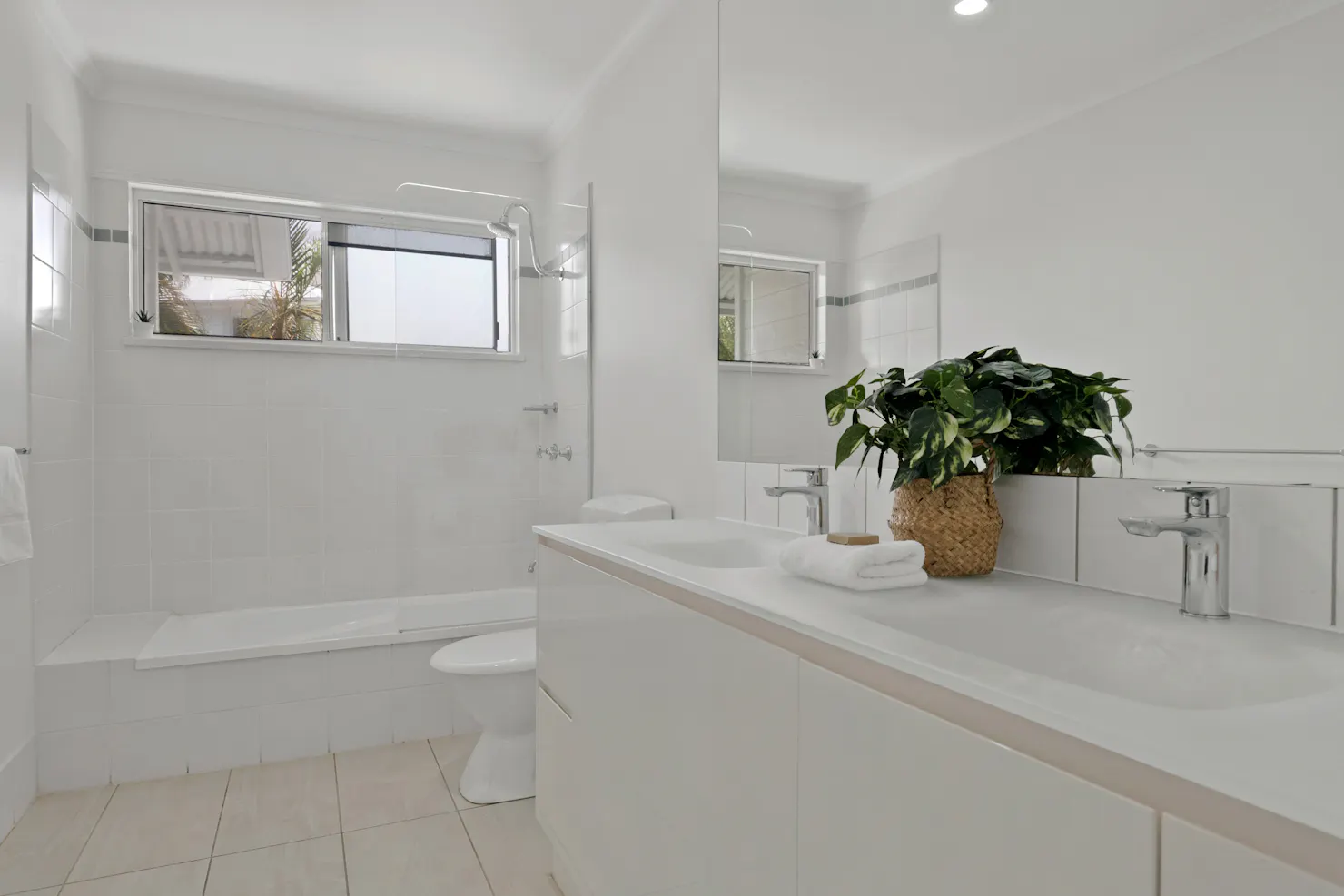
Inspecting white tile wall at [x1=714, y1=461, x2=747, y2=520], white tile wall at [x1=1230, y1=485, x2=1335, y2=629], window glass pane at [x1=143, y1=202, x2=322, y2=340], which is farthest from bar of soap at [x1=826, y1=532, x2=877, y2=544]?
window glass pane at [x1=143, y1=202, x2=322, y2=340]

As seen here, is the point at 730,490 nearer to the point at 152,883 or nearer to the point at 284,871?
the point at 284,871

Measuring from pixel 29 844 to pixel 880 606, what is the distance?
2431 millimetres

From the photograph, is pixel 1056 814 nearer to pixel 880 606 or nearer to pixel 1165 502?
pixel 880 606

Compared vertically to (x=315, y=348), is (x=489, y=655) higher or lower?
lower

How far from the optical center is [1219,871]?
0.47m

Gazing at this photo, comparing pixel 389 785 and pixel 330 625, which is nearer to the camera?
pixel 389 785

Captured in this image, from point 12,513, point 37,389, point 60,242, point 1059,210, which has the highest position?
point 60,242

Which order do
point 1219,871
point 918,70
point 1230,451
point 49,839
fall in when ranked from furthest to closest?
point 49,839, point 918,70, point 1230,451, point 1219,871

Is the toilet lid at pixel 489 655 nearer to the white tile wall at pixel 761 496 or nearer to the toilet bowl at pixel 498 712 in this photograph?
the toilet bowl at pixel 498 712

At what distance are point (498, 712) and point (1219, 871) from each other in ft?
6.93

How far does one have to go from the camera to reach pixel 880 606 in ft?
3.40

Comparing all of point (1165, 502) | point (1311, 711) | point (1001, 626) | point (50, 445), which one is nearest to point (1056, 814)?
point (1311, 711)

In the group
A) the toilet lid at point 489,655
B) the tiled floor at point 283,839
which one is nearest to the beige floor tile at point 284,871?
the tiled floor at point 283,839

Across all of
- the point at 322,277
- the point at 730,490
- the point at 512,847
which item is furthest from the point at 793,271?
the point at 322,277
